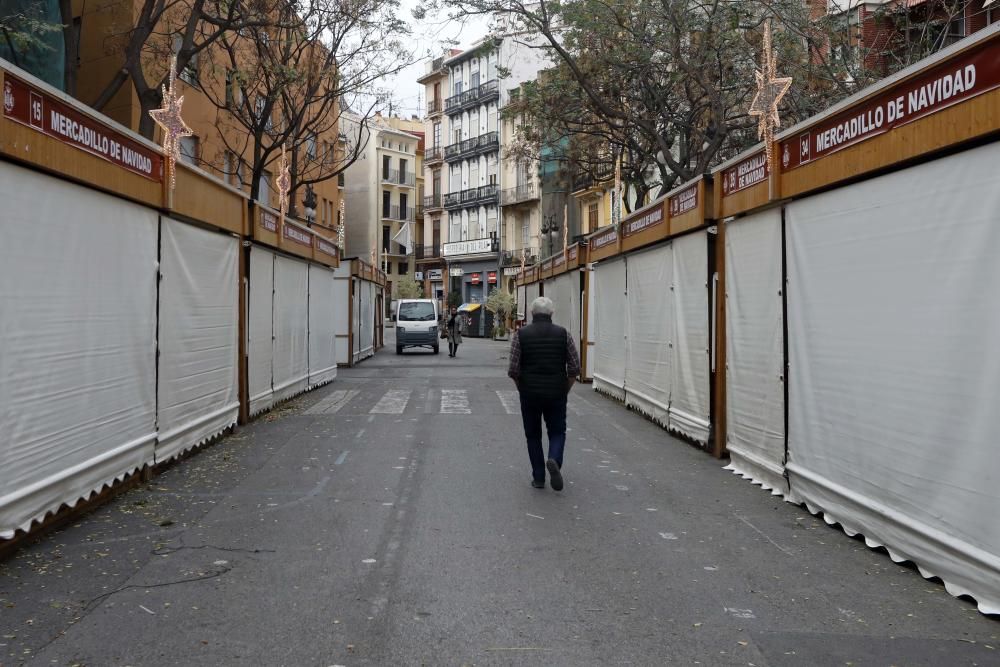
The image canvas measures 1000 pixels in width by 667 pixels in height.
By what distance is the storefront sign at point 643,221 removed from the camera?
12.6 meters

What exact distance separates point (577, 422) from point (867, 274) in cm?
721

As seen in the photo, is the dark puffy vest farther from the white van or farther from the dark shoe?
the white van

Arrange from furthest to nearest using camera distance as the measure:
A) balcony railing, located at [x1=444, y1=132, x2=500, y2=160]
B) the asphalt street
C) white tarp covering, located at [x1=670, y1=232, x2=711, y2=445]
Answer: balcony railing, located at [x1=444, y1=132, x2=500, y2=160] < white tarp covering, located at [x1=670, y1=232, x2=711, y2=445] < the asphalt street

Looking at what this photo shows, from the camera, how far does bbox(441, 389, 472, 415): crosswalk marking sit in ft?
45.9

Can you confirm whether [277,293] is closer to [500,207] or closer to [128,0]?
[128,0]

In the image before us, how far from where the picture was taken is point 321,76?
21125 mm

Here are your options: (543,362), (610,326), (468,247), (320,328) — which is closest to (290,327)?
(320,328)

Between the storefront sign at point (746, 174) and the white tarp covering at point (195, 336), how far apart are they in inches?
244

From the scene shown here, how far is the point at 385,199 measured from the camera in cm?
7662

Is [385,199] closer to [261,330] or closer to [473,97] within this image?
[473,97]

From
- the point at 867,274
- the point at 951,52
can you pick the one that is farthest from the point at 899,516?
the point at 951,52

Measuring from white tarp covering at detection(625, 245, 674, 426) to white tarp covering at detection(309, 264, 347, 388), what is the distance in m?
7.07

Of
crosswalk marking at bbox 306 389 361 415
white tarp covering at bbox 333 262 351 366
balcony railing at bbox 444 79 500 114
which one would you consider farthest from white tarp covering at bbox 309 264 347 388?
balcony railing at bbox 444 79 500 114

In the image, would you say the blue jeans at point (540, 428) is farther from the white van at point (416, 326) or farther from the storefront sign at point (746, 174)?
the white van at point (416, 326)
